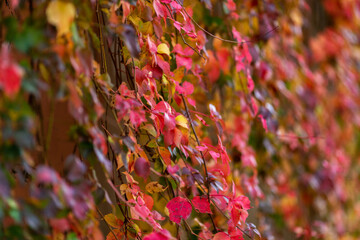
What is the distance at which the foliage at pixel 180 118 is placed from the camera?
655mm

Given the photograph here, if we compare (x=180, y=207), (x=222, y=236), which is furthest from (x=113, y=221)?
(x=222, y=236)

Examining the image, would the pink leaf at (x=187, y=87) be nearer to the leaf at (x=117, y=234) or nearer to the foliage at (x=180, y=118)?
the foliage at (x=180, y=118)

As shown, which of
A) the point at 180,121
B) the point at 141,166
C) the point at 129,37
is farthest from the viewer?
the point at 180,121

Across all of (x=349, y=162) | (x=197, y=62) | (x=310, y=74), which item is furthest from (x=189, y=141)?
(x=349, y=162)

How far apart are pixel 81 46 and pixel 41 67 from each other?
71 millimetres

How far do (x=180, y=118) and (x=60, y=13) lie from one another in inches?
18.5

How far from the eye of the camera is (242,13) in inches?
69.7

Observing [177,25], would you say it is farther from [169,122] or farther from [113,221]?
[113,221]

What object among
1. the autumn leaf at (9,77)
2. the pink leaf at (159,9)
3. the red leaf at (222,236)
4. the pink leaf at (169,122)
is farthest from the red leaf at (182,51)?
the autumn leaf at (9,77)

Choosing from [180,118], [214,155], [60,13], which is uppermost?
[60,13]

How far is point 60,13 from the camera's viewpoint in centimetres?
63

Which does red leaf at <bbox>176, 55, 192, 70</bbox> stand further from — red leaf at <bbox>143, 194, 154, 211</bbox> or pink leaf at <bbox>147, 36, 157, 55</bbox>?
red leaf at <bbox>143, 194, 154, 211</bbox>

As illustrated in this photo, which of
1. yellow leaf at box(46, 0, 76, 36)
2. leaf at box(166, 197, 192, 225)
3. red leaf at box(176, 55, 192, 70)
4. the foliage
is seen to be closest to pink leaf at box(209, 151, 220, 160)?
the foliage

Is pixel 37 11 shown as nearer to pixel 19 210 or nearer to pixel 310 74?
pixel 19 210
